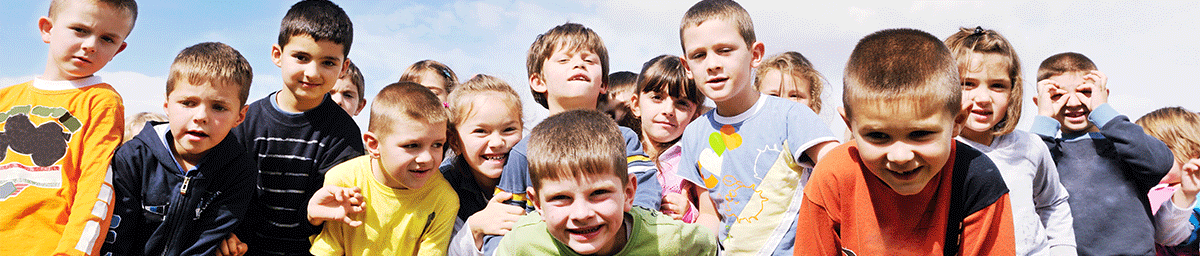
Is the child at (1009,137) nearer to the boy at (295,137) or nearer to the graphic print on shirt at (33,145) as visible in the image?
the boy at (295,137)

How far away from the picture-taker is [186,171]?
11.7ft

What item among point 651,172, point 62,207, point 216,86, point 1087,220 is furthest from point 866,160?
point 62,207

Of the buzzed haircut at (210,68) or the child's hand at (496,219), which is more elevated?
the buzzed haircut at (210,68)

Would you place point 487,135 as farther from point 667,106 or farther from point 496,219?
point 667,106

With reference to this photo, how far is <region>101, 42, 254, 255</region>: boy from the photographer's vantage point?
3463mm

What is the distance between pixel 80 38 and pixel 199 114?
0.92m

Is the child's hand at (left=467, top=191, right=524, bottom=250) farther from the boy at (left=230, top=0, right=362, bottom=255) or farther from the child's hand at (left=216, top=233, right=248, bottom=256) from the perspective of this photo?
the child's hand at (left=216, top=233, right=248, bottom=256)

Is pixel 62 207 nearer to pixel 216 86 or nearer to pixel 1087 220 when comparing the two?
pixel 216 86

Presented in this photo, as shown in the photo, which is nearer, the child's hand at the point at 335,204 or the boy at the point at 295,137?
the child's hand at the point at 335,204

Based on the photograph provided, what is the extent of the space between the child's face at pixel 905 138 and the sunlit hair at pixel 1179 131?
4916mm

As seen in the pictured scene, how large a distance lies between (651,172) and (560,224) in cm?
82

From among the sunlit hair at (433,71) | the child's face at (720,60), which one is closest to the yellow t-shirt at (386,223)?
the child's face at (720,60)

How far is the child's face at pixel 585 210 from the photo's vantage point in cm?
270

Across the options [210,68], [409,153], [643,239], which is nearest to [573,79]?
[409,153]
